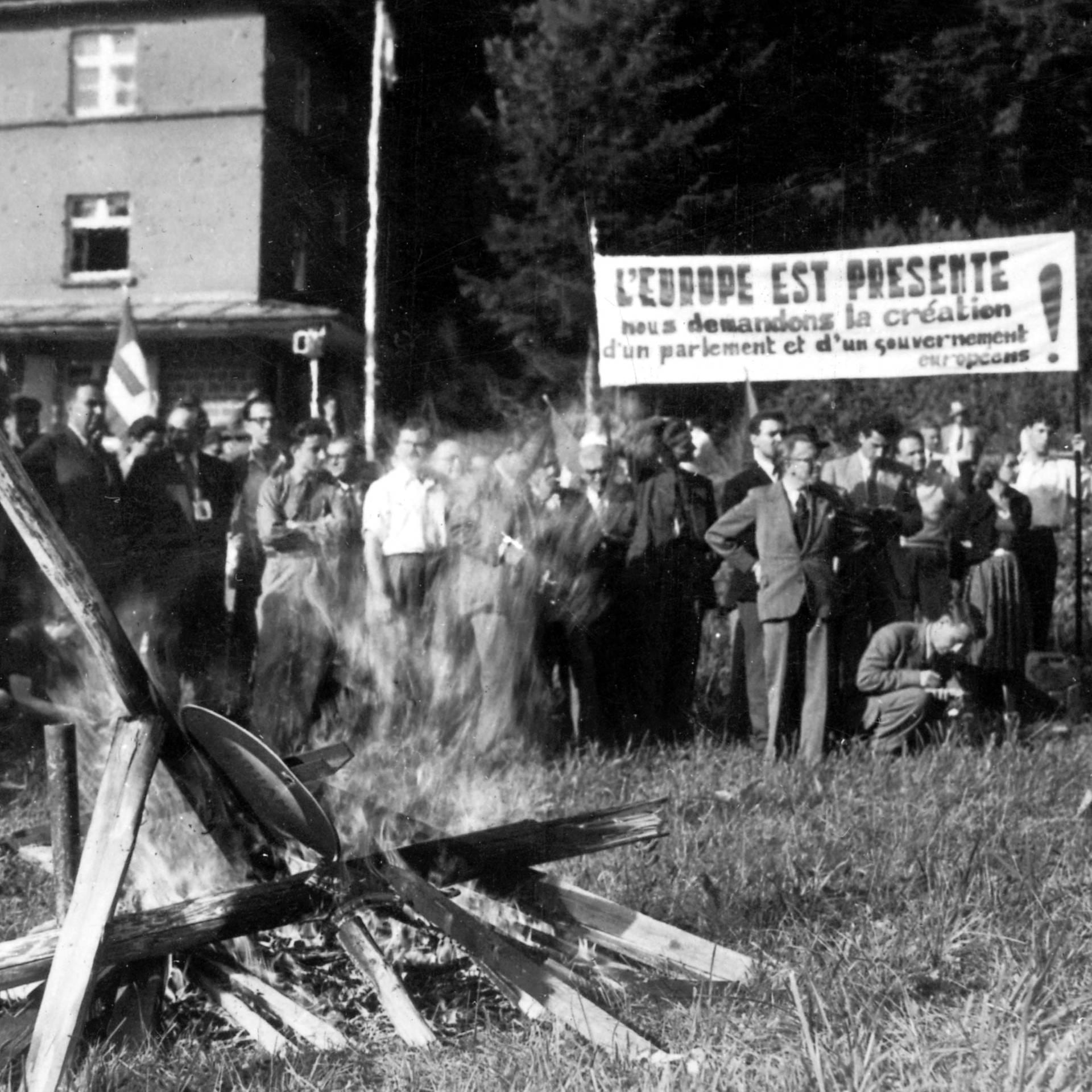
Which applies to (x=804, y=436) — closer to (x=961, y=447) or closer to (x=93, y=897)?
(x=961, y=447)

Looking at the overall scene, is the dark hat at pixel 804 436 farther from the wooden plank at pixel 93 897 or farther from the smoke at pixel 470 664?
the wooden plank at pixel 93 897

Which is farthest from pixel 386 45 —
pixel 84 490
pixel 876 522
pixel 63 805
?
pixel 63 805

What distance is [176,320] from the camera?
7699 millimetres

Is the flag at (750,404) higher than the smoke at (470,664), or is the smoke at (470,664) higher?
the flag at (750,404)

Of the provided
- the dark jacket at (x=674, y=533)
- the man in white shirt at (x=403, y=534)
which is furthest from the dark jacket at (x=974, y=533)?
the man in white shirt at (x=403, y=534)

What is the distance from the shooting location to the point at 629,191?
8320 millimetres

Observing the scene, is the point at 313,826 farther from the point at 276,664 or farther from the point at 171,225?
the point at 171,225

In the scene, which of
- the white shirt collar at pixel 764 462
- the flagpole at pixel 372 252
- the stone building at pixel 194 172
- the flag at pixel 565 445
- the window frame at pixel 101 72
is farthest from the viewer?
the white shirt collar at pixel 764 462

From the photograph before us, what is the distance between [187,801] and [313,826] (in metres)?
0.39

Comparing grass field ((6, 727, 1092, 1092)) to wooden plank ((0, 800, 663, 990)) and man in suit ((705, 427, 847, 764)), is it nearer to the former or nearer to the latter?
wooden plank ((0, 800, 663, 990))

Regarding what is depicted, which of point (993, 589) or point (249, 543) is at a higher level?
point (249, 543)

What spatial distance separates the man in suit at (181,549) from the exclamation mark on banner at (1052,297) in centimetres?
422

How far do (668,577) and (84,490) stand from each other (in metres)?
2.87

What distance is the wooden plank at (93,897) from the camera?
3.03 m
